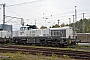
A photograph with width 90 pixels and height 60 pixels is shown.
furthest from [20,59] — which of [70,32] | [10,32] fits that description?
[10,32]

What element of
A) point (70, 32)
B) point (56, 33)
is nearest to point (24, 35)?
point (56, 33)

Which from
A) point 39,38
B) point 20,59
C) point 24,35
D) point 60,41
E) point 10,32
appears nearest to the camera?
point 20,59

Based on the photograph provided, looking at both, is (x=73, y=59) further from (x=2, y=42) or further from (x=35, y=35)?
(x=2, y=42)

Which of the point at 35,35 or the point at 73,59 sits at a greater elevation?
the point at 35,35

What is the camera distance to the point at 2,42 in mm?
31234

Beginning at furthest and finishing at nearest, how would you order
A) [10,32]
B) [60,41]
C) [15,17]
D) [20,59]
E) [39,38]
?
[15,17] → [10,32] → [39,38] → [60,41] → [20,59]

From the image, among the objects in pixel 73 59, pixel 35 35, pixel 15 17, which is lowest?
pixel 73 59

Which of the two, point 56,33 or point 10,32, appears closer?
point 56,33

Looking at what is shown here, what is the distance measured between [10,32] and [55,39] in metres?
10.2

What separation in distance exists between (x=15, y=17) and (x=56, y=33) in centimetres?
1863

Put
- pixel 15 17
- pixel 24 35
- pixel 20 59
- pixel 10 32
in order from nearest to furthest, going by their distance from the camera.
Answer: pixel 20 59, pixel 24 35, pixel 10 32, pixel 15 17

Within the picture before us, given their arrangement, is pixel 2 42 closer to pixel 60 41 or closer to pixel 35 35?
pixel 35 35

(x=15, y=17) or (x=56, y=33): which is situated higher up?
(x=15, y=17)

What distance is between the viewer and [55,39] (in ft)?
76.7
